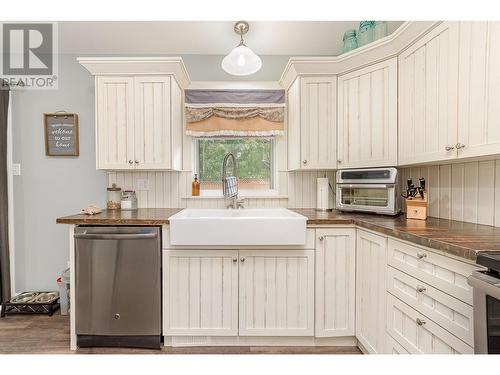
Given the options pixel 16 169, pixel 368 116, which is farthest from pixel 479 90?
pixel 16 169

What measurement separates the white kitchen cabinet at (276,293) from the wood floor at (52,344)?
0.41ft

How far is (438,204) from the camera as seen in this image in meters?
1.90

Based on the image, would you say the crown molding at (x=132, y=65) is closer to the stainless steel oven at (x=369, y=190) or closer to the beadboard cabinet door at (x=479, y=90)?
the stainless steel oven at (x=369, y=190)

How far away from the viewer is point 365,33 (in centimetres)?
207

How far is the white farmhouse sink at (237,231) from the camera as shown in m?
1.77

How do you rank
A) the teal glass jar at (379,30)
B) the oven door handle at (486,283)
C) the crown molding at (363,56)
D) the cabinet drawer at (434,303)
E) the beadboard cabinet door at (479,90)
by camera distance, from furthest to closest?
Answer: the teal glass jar at (379,30), the crown molding at (363,56), the beadboard cabinet door at (479,90), the cabinet drawer at (434,303), the oven door handle at (486,283)

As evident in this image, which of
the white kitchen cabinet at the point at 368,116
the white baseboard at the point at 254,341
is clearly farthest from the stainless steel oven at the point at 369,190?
the white baseboard at the point at 254,341

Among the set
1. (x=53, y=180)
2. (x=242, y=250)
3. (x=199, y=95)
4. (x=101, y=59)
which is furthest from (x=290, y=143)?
(x=53, y=180)

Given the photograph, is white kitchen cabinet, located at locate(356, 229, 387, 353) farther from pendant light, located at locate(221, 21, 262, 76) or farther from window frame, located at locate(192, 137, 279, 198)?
pendant light, located at locate(221, 21, 262, 76)

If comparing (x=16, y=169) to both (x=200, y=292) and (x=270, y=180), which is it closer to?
(x=200, y=292)

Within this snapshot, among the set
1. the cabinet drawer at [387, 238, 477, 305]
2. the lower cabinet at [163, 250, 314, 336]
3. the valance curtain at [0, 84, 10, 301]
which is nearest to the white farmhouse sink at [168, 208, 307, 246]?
the lower cabinet at [163, 250, 314, 336]

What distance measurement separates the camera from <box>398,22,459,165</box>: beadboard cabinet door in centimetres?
144

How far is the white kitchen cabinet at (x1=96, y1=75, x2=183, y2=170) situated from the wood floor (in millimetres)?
1365
